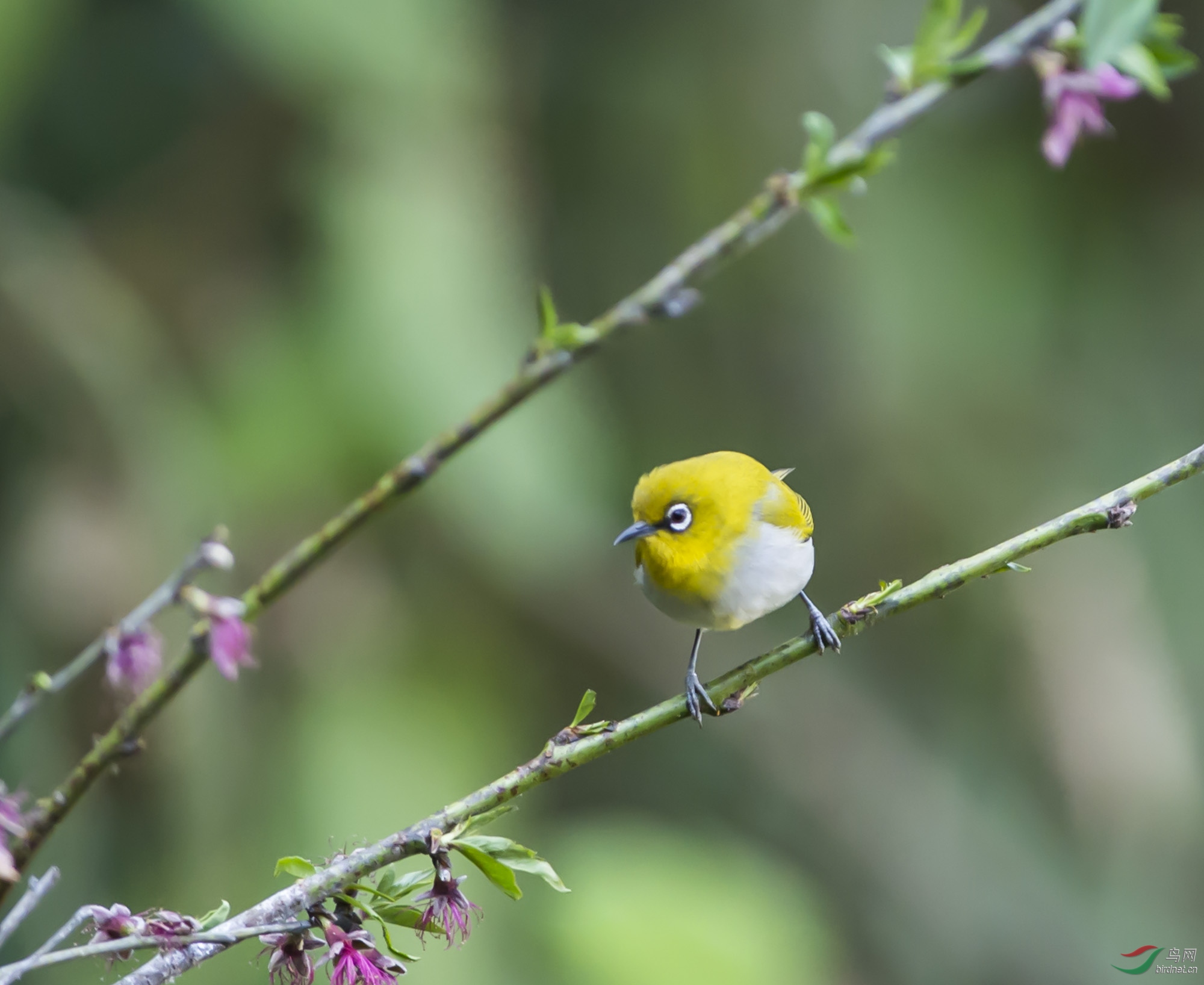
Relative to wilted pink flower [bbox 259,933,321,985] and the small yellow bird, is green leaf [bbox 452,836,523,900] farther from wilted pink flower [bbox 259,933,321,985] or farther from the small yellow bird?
the small yellow bird

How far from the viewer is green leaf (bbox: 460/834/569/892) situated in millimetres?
576

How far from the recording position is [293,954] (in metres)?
0.58

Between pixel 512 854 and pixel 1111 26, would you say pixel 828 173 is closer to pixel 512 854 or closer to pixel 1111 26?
pixel 1111 26

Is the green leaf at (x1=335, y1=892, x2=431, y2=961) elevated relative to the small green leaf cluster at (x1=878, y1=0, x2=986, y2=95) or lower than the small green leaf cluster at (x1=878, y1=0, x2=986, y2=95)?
lower

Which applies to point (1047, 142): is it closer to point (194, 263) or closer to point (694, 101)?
point (194, 263)

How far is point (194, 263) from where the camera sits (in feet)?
9.74

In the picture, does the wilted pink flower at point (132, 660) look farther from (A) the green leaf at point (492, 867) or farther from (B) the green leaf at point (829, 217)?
(B) the green leaf at point (829, 217)

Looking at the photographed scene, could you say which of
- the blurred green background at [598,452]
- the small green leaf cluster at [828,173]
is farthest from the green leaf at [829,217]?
the blurred green background at [598,452]

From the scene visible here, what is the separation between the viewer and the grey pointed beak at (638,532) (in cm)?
95

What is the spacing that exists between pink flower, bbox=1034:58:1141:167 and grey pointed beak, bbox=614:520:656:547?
0.42m

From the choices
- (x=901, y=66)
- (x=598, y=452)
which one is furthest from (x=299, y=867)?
(x=598, y=452)

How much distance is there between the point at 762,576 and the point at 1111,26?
0.51m

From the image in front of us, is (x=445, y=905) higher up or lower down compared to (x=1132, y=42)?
lower down

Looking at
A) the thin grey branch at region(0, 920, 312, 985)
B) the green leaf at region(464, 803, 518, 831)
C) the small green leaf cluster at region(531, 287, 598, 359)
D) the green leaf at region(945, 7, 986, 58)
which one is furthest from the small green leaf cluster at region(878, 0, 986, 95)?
the thin grey branch at region(0, 920, 312, 985)
